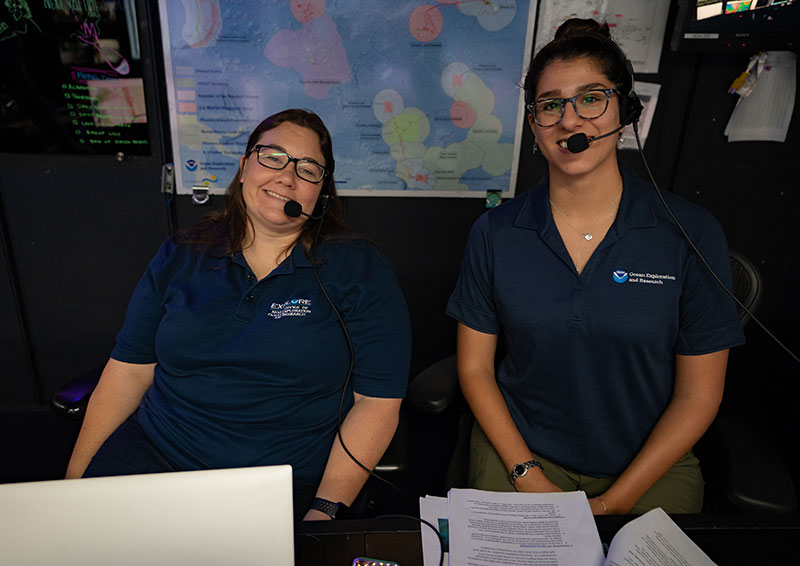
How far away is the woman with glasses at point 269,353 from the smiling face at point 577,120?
48 cm

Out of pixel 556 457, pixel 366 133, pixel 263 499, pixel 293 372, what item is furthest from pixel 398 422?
pixel 366 133

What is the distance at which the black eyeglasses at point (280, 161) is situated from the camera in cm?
125

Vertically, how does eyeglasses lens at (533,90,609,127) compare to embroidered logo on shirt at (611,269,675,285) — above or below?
above

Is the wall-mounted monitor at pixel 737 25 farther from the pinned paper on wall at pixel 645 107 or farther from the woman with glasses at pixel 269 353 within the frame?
the woman with glasses at pixel 269 353

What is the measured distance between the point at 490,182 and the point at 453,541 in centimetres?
161

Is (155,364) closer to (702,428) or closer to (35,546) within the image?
(35,546)

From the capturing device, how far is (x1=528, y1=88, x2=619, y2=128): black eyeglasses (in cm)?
108

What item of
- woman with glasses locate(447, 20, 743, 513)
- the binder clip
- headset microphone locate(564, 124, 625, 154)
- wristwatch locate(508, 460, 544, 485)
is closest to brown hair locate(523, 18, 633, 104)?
woman with glasses locate(447, 20, 743, 513)

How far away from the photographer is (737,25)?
1.74 m

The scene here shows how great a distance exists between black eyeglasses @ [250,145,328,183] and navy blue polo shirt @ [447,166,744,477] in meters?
0.44

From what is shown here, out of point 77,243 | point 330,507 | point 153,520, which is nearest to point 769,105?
point 330,507

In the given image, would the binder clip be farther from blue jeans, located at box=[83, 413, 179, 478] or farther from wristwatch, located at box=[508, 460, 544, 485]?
wristwatch, located at box=[508, 460, 544, 485]

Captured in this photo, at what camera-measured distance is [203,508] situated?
1.96 feet

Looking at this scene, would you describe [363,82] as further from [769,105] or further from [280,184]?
[769,105]
